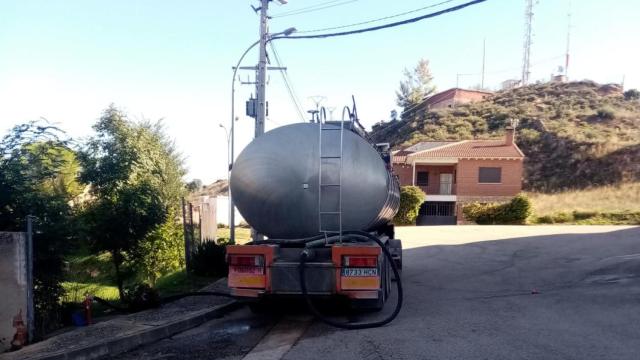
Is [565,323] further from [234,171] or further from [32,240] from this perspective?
[32,240]

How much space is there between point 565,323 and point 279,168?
4.41 m

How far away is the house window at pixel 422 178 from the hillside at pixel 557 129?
11994 mm

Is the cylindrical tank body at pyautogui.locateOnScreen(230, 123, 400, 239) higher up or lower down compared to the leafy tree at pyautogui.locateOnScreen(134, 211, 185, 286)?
higher up

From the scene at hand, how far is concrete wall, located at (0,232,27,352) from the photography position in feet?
19.2

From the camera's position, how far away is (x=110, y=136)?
18.0 m

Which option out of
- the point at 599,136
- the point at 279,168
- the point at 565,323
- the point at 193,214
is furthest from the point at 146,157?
the point at 599,136

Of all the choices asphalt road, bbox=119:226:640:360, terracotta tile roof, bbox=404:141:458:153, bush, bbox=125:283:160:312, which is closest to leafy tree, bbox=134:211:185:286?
A: bush, bbox=125:283:160:312

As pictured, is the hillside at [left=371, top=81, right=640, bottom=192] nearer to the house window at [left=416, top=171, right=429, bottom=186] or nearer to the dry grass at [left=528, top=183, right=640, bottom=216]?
the dry grass at [left=528, top=183, right=640, bottom=216]

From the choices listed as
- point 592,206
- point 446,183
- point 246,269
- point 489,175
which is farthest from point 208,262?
point 446,183

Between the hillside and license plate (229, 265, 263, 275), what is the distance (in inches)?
1721

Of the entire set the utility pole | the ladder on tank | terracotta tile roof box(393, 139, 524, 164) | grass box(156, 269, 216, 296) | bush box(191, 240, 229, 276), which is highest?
the utility pole

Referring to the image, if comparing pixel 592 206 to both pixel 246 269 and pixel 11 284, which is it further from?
pixel 11 284

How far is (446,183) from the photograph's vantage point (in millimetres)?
39750

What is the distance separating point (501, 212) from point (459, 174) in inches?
228
